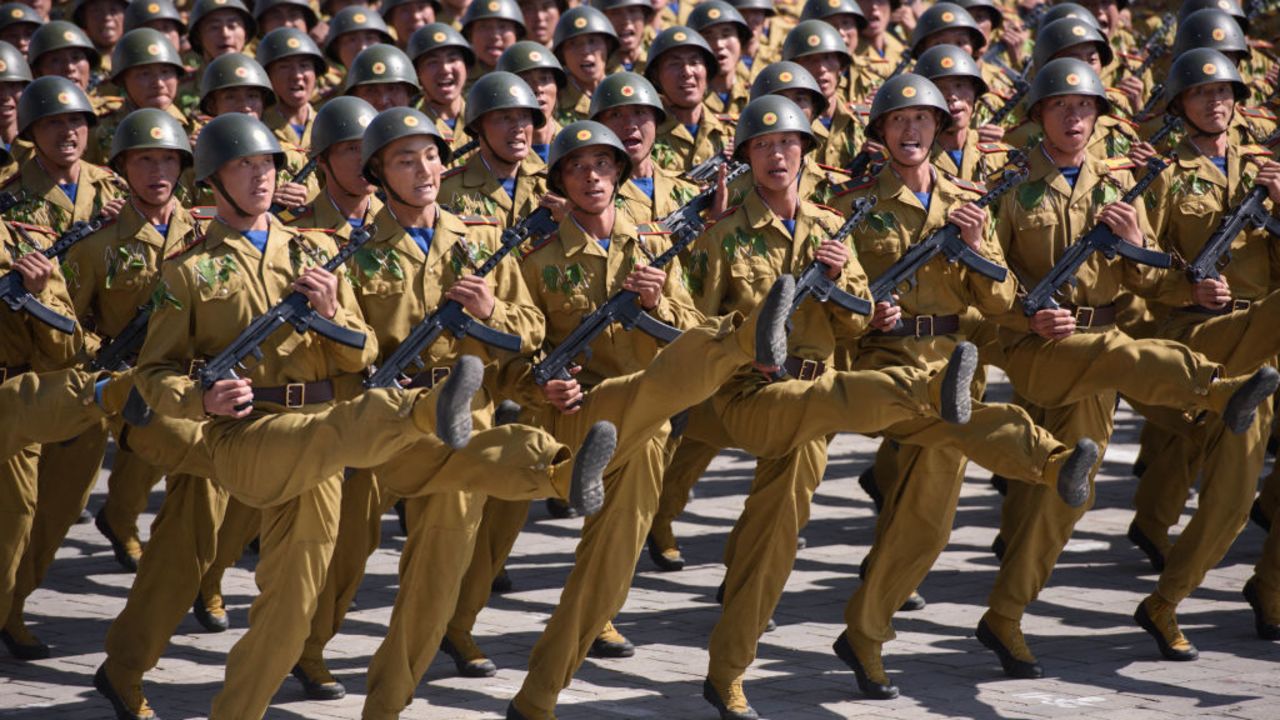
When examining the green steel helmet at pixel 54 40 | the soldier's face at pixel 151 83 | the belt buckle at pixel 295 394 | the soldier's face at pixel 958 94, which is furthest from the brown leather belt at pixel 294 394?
the green steel helmet at pixel 54 40

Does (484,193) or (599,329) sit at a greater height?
(484,193)

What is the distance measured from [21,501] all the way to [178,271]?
5.83ft

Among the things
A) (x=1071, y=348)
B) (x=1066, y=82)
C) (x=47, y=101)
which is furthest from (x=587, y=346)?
(x=47, y=101)

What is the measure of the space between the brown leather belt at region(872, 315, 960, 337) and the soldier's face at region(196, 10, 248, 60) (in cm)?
599

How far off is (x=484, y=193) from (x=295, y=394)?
8.70ft

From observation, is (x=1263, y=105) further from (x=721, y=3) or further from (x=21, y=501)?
(x=21, y=501)

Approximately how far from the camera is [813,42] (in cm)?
1197

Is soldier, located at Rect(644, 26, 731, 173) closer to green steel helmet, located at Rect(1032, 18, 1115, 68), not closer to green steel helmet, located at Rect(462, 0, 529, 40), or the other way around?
green steel helmet, located at Rect(462, 0, 529, 40)

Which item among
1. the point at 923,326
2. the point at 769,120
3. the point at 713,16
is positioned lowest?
the point at 923,326

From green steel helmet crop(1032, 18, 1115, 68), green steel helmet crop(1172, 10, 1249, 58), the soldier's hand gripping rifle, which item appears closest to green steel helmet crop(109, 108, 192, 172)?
the soldier's hand gripping rifle

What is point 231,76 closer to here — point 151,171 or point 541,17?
point 151,171

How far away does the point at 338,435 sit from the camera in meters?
6.80

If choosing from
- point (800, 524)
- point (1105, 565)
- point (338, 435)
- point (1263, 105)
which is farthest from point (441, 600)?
point (1263, 105)

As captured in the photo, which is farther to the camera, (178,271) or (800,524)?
(800,524)
